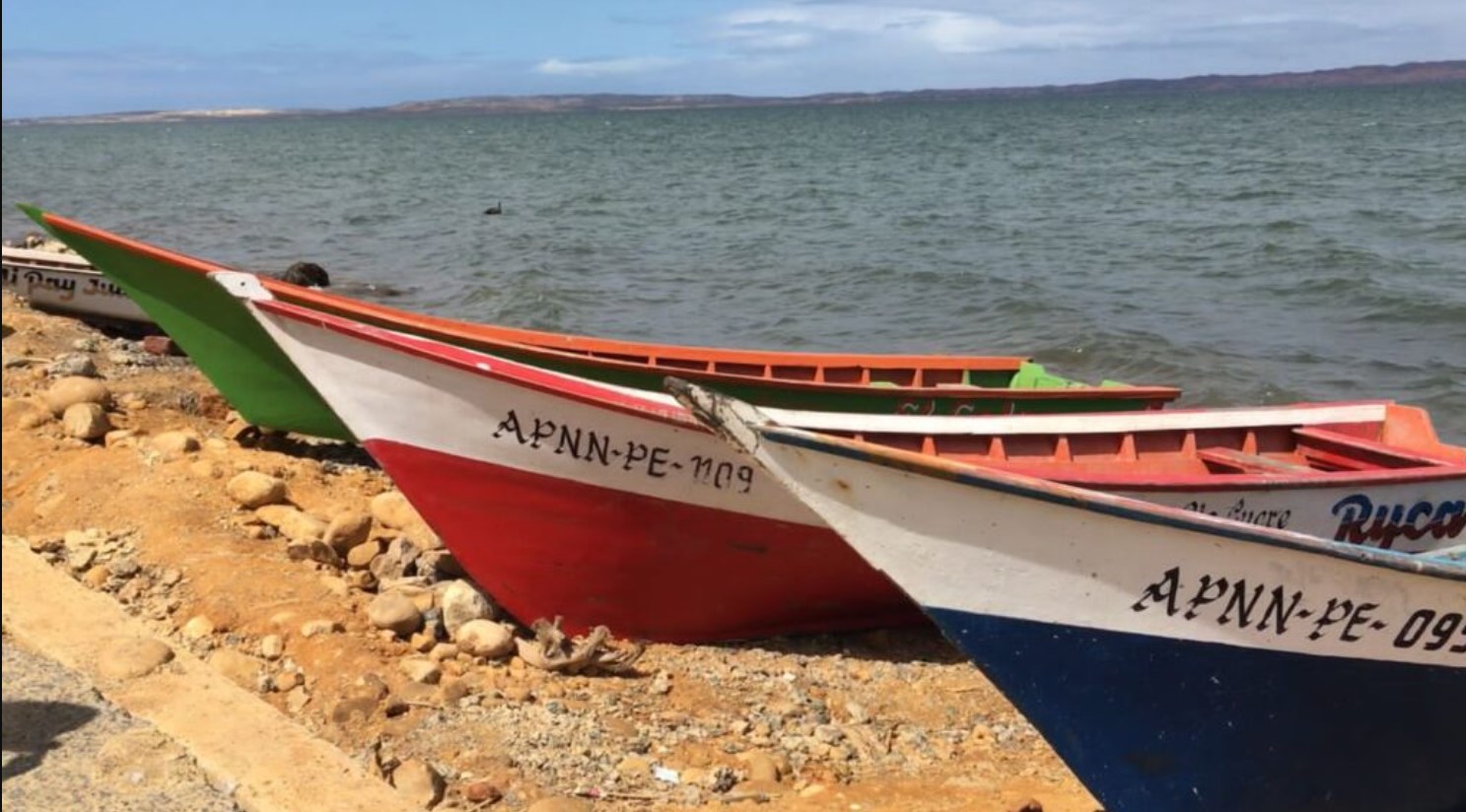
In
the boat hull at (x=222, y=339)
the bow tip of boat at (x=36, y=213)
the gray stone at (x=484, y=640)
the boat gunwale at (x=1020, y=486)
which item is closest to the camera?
the boat gunwale at (x=1020, y=486)

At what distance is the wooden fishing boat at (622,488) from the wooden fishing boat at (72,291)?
280 inches

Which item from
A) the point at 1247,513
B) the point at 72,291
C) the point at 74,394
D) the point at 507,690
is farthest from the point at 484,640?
the point at 72,291

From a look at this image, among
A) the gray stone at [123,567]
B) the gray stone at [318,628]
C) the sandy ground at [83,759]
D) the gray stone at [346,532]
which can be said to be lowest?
the gray stone at [318,628]

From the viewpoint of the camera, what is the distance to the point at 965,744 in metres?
5.70

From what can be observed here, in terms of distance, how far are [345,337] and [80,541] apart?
1.84 metres

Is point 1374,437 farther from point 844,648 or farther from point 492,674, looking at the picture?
point 492,674

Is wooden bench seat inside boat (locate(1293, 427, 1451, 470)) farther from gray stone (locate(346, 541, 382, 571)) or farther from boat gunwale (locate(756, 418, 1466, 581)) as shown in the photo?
gray stone (locate(346, 541, 382, 571))

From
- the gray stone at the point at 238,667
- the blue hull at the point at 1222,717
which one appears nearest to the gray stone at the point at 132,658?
the gray stone at the point at 238,667

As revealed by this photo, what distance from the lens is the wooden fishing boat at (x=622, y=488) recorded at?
19.4 ft

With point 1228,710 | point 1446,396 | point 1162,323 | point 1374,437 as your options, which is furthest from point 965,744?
point 1162,323

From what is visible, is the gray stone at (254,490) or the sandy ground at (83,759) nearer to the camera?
the sandy ground at (83,759)

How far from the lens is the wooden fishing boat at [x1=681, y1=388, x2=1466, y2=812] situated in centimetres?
389

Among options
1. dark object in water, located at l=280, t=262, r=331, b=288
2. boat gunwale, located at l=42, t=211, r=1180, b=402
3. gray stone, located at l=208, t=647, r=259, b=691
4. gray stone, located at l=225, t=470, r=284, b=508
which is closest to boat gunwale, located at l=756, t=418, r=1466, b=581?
gray stone, located at l=208, t=647, r=259, b=691

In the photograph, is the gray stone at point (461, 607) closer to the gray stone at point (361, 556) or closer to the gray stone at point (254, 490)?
the gray stone at point (361, 556)
